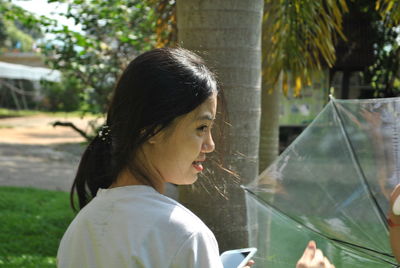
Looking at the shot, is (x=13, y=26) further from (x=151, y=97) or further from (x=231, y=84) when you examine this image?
(x=151, y=97)

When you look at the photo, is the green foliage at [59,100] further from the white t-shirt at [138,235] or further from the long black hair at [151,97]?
the white t-shirt at [138,235]

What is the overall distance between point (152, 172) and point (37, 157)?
12038 mm

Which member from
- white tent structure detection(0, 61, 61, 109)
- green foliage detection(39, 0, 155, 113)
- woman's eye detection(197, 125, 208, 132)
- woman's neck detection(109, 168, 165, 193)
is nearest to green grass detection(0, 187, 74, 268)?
green foliage detection(39, 0, 155, 113)

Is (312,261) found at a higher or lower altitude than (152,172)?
lower

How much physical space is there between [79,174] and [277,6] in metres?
3.49

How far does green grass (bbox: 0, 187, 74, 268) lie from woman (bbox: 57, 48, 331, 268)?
326 centimetres

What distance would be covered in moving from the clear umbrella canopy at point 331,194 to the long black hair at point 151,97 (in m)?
1.08

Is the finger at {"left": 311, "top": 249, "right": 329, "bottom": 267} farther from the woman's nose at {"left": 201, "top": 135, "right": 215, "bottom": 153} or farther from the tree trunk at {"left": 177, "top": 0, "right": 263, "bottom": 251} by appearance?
the tree trunk at {"left": 177, "top": 0, "right": 263, "bottom": 251}

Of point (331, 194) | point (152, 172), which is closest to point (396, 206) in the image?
point (331, 194)

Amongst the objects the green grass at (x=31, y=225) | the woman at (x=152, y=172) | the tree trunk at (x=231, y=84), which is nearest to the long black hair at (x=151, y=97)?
the woman at (x=152, y=172)

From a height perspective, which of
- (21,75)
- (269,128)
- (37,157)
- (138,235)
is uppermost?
(138,235)

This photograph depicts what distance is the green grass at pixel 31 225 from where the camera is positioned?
457 cm

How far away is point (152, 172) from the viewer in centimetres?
132

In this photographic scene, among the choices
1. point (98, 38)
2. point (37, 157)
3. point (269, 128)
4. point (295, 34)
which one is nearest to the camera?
point (295, 34)
